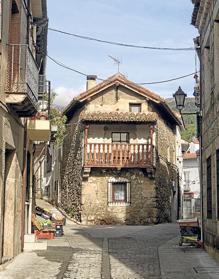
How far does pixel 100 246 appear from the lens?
14977 mm

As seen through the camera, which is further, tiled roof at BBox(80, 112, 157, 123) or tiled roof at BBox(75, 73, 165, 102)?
tiled roof at BBox(75, 73, 165, 102)

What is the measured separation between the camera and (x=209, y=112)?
12602 mm

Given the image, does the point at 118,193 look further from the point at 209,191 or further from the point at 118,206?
the point at 209,191

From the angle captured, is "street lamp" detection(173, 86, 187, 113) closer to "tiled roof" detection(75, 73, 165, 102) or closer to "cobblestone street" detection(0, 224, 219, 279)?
"cobblestone street" detection(0, 224, 219, 279)

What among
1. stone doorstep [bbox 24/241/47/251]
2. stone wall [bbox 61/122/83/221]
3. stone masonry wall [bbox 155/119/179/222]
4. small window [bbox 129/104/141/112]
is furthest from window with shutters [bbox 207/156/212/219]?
small window [bbox 129/104/141/112]

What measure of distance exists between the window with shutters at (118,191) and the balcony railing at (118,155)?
3.32 ft

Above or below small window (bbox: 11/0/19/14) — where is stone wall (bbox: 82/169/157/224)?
below

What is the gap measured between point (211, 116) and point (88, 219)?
15.8 metres

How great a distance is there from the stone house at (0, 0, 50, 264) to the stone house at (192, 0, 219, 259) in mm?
4220

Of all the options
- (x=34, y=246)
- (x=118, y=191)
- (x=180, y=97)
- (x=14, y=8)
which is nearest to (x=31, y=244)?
(x=34, y=246)

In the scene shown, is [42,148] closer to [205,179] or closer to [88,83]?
[205,179]

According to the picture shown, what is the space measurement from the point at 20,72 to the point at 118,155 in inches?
633

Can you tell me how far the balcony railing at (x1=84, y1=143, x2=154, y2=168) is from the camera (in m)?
26.5

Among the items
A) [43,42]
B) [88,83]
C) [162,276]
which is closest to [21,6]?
[43,42]
